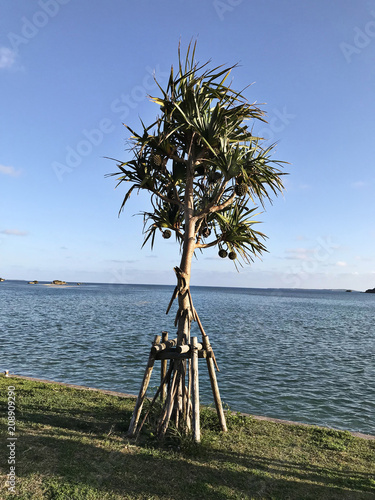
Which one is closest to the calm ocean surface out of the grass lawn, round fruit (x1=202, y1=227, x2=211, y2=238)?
the grass lawn

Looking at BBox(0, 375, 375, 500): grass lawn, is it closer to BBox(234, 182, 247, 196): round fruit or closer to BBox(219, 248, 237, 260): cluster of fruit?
BBox(219, 248, 237, 260): cluster of fruit

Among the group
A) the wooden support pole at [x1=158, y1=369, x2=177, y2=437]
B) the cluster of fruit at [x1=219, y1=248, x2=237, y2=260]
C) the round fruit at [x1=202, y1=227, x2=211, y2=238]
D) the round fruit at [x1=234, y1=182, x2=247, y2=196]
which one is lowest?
the wooden support pole at [x1=158, y1=369, x2=177, y2=437]

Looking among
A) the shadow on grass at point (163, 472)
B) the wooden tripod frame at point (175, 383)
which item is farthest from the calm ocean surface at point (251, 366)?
the shadow on grass at point (163, 472)

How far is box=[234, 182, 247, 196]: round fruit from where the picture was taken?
28.6ft

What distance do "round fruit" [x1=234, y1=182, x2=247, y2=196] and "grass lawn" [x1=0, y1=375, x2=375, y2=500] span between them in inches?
224

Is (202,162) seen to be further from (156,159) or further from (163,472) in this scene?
(163,472)

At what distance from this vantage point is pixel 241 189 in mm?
8758

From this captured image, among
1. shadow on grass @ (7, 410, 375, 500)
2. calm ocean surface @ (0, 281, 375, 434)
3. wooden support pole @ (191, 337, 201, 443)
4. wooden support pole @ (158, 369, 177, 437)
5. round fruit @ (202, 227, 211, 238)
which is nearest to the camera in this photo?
shadow on grass @ (7, 410, 375, 500)

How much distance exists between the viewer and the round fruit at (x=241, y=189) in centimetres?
872

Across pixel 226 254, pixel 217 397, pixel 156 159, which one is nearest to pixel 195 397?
pixel 217 397

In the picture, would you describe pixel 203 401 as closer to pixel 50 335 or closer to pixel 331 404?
pixel 331 404

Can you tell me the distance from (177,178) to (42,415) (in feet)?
23.4

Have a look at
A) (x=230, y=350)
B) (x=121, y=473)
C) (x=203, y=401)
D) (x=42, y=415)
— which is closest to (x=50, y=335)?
(x=230, y=350)

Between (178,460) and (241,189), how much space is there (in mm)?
6013
